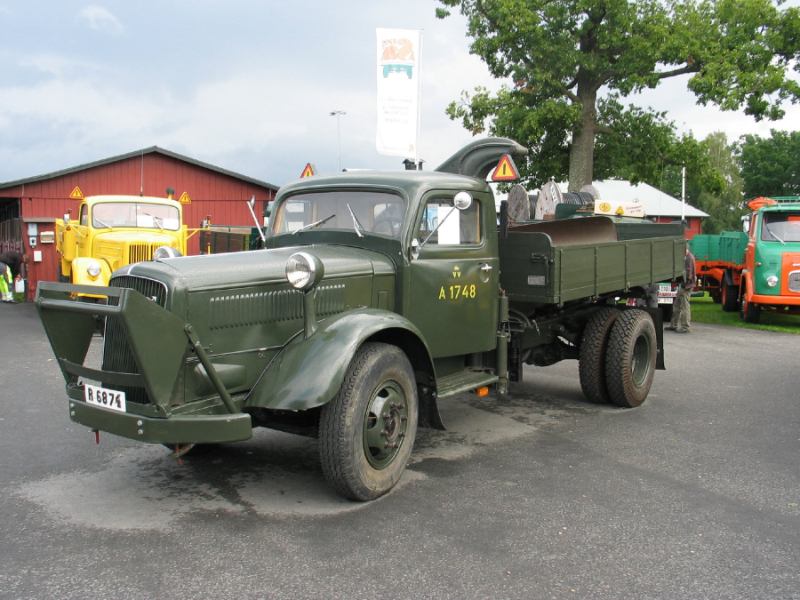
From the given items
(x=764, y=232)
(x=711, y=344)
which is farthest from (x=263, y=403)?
(x=764, y=232)

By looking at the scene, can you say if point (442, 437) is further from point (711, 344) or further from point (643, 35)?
point (643, 35)

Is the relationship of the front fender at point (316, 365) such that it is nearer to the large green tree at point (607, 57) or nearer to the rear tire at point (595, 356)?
the rear tire at point (595, 356)

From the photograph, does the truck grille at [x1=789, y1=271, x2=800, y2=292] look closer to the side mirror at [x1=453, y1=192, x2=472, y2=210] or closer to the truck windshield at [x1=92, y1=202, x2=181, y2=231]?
the side mirror at [x1=453, y1=192, x2=472, y2=210]

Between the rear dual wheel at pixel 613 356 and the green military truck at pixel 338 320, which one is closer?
the green military truck at pixel 338 320

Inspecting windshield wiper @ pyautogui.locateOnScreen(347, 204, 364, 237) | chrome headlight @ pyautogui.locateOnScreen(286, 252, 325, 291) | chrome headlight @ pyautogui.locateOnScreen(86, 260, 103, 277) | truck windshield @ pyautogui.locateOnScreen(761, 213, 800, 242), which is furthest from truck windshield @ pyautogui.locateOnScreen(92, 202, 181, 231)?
truck windshield @ pyautogui.locateOnScreen(761, 213, 800, 242)

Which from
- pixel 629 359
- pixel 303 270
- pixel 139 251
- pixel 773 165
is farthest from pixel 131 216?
pixel 773 165

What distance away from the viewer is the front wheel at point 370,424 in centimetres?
397

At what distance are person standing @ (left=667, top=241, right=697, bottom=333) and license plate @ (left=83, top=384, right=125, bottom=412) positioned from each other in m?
11.1

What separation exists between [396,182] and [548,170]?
1729 centimetres

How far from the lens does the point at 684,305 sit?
1284cm

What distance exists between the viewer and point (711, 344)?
37.1 ft

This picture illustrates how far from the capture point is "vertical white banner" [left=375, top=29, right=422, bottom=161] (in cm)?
1020

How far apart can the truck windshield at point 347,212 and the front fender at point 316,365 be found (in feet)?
2.92

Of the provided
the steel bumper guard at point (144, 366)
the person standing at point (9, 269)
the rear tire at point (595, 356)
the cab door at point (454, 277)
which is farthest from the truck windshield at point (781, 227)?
the person standing at point (9, 269)
